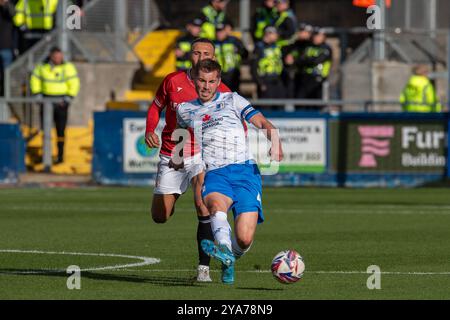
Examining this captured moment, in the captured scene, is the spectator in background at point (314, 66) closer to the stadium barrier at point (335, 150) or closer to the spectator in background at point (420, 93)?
the spectator in background at point (420, 93)

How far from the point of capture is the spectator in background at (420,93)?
1081 inches

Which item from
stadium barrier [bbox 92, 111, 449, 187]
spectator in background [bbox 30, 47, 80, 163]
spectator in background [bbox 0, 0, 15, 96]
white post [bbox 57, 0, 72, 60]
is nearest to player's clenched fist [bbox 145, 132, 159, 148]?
stadium barrier [bbox 92, 111, 449, 187]

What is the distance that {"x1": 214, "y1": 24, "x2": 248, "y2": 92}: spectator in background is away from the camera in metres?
27.9

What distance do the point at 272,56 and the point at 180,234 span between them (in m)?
11.7

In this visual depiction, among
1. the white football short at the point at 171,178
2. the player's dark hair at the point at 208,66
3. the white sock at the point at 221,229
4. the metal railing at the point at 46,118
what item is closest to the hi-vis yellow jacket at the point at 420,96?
the metal railing at the point at 46,118

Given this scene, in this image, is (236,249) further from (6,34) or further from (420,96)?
(6,34)

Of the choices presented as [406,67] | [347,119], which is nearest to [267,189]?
[347,119]

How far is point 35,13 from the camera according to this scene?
30.9 metres

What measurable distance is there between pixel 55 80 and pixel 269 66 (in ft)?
14.1

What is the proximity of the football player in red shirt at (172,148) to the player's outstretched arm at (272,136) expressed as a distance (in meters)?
0.73

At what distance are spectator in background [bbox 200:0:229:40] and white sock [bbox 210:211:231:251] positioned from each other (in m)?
17.6

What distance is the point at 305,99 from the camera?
28266mm

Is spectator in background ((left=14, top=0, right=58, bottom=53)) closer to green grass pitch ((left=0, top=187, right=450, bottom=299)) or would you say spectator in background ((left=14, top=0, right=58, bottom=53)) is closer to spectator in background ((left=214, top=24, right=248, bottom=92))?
spectator in background ((left=214, top=24, right=248, bottom=92))

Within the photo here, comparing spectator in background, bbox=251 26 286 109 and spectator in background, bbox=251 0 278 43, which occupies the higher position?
spectator in background, bbox=251 0 278 43
